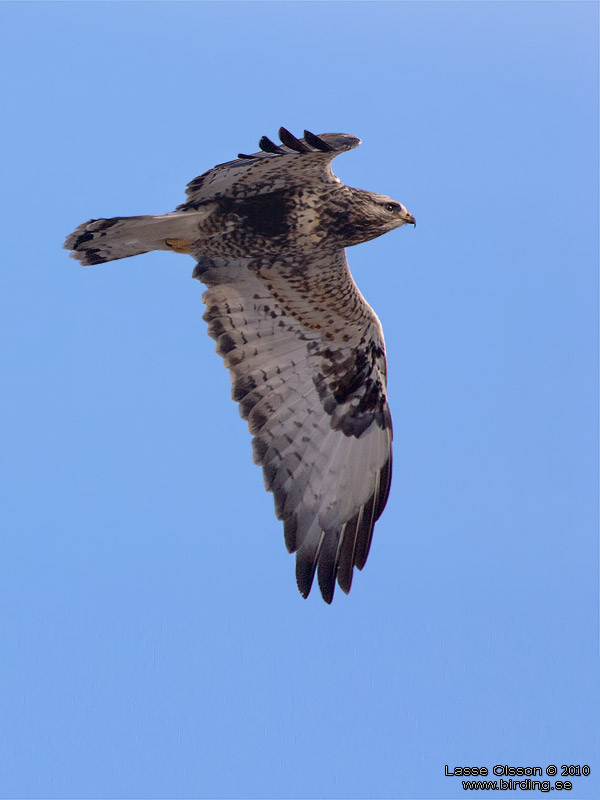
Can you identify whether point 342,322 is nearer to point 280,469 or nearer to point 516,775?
point 280,469

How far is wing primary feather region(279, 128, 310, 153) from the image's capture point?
24.2 feet

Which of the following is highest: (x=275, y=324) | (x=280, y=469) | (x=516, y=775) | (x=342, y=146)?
(x=342, y=146)

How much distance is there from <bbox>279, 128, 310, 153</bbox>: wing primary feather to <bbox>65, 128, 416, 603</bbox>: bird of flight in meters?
0.48

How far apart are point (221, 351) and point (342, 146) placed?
6.28ft

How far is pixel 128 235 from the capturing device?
878 centimetres

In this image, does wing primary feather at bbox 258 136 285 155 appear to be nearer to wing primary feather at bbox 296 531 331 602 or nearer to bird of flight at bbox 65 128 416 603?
bird of flight at bbox 65 128 416 603

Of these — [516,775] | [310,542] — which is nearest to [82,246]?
[310,542]

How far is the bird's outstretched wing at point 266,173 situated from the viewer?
8.33 metres

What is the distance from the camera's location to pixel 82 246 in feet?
28.7

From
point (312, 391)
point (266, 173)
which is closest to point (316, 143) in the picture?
point (266, 173)

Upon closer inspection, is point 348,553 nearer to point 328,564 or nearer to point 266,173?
point 328,564

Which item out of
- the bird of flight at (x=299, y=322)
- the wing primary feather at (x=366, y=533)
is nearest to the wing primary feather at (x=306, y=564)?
the bird of flight at (x=299, y=322)

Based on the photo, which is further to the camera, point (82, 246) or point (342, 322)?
point (342, 322)

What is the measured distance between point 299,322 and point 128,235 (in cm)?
158
